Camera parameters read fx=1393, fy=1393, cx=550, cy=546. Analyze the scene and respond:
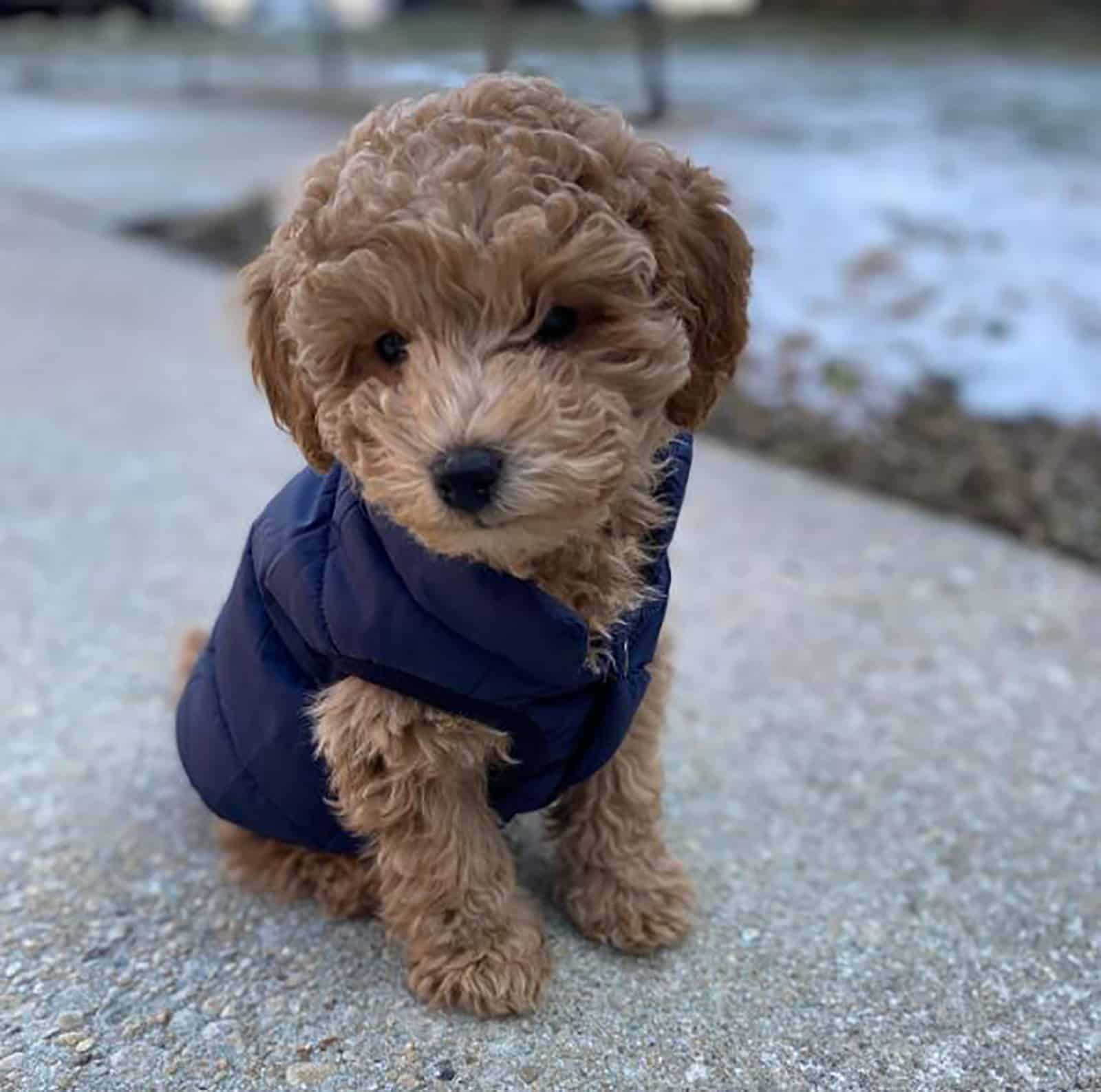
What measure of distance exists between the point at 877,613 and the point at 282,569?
215cm

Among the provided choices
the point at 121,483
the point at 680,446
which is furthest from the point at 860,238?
the point at 680,446

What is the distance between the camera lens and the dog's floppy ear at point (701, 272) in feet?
7.05

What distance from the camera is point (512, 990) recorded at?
7.98 feet

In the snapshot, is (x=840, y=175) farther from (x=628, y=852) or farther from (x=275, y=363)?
(x=275, y=363)

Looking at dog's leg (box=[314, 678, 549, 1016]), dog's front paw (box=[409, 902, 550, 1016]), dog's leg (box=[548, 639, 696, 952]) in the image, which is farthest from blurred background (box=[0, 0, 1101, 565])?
dog's front paw (box=[409, 902, 550, 1016])

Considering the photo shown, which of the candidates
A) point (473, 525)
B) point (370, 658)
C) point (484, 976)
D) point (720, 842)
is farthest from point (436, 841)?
point (720, 842)

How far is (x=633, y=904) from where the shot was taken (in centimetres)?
260

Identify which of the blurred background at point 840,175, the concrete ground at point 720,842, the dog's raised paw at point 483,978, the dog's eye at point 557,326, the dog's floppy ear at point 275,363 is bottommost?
the blurred background at point 840,175

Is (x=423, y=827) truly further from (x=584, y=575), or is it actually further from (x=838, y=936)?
(x=838, y=936)

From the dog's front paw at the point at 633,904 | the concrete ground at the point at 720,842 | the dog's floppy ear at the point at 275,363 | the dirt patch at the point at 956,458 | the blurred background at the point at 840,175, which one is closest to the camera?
the dog's floppy ear at the point at 275,363

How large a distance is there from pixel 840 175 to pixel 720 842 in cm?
539

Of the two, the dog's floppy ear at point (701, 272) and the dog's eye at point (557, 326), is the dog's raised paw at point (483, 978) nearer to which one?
the dog's floppy ear at point (701, 272)

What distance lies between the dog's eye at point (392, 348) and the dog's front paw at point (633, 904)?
1.09 meters

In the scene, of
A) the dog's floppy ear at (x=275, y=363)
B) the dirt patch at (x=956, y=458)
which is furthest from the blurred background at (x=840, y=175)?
the dog's floppy ear at (x=275, y=363)
